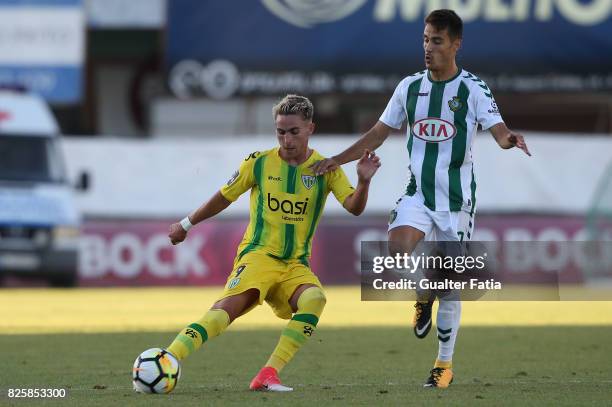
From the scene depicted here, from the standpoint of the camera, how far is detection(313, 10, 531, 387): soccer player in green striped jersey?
8.45 meters

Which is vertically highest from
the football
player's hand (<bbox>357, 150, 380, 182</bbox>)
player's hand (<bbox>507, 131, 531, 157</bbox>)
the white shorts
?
player's hand (<bbox>507, 131, 531, 157</bbox>)

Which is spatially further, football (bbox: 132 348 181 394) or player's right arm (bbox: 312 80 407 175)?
player's right arm (bbox: 312 80 407 175)

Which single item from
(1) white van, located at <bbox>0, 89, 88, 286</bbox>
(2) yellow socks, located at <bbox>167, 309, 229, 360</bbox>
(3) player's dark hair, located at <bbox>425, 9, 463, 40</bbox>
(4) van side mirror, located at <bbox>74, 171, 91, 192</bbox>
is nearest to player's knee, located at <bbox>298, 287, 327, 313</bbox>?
(2) yellow socks, located at <bbox>167, 309, 229, 360</bbox>

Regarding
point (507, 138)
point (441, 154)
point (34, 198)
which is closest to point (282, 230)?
point (441, 154)

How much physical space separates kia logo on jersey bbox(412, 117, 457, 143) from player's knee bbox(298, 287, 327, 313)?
1.19 metres

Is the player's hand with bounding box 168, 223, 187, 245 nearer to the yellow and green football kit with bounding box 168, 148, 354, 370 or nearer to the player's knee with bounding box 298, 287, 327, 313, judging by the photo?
the yellow and green football kit with bounding box 168, 148, 354, 370

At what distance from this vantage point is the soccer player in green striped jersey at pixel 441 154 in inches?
333

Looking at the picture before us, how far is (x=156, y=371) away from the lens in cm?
757

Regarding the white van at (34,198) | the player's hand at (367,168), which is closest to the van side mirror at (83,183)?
the white van at (34,198)

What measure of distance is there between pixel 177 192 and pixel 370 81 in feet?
16.0

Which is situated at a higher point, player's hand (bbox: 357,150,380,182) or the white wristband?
player's hand (bbox: 357,150,380,182)

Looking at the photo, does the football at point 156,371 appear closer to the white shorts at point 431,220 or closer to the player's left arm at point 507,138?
the white shorts at point 431,220

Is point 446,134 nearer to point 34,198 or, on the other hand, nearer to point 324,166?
point 324,166

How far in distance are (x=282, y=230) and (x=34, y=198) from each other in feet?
41.8
